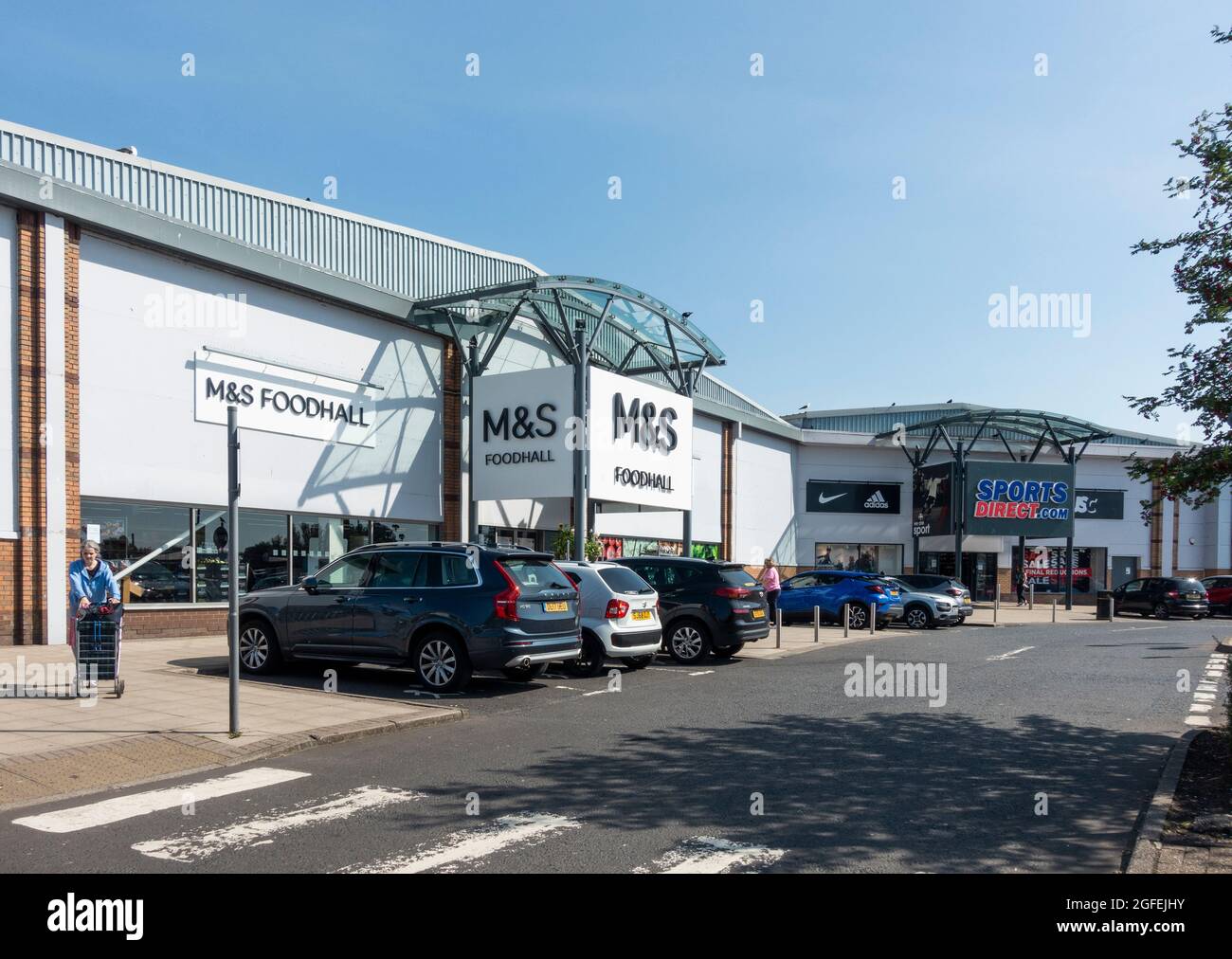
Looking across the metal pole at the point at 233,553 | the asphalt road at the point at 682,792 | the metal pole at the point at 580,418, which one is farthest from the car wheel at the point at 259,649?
the metal pole at the point at 580,418

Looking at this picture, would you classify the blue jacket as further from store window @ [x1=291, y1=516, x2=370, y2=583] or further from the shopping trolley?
store window @ [x1=291, y1=516, x2=370, y2=583]

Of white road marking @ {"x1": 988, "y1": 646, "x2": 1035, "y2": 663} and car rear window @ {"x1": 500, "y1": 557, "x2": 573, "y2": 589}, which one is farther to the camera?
white road marking @ {"x1": 988, "y1": 646, "x2": 1035, "y2": 663}

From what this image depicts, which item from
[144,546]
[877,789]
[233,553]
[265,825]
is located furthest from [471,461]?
[265,825]

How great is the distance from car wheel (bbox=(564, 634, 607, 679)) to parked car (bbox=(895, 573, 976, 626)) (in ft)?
51.8

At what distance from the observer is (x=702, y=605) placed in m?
16.1

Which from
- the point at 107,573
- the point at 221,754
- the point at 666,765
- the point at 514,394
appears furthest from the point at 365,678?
the point at 514,394

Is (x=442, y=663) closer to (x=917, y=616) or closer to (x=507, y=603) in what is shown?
(x=507, y=603)

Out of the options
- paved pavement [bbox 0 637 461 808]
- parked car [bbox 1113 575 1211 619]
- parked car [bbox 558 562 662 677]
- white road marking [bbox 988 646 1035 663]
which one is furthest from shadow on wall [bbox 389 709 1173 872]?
parked car [bbox 1113 575 1211 619]

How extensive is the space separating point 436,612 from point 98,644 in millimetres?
3510

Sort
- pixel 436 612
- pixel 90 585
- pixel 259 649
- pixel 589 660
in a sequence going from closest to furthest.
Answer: pixel 90 585 → pixel 436 612 → pixel 259 649 → pixel 589 660

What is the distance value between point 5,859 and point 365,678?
7.36 m

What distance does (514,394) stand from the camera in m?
22.6

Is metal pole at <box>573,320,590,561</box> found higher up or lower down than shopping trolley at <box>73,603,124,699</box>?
higher up

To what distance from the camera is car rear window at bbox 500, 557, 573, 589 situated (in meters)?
11.8
